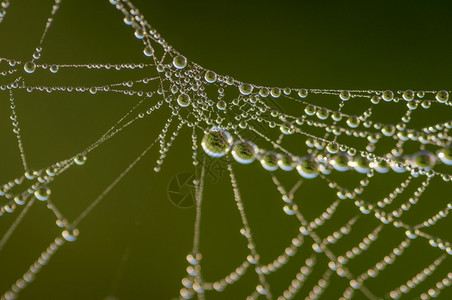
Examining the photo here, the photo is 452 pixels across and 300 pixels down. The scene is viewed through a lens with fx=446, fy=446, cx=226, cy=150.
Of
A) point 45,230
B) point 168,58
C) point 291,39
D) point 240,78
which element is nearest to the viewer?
point 168,58

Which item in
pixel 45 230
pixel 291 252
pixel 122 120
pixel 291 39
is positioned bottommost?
pixel 291 252

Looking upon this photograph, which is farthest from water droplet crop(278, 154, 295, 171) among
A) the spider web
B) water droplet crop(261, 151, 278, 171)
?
the spider web

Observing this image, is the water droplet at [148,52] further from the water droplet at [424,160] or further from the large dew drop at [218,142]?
the water droplet at [424,160]

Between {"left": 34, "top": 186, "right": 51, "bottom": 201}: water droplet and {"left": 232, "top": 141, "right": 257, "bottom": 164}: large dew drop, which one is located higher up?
{"left": 232, "top": 141, "right": 257, "bottom": 164}: large dew drop

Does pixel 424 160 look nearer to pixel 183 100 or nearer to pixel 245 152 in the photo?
pixel 245 152

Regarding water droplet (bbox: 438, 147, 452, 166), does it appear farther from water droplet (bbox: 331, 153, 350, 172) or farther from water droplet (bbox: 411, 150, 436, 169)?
water droplet (bbox: 331, 153, 350, 172)

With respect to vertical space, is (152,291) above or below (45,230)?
below

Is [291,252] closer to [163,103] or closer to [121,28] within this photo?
[163,103]

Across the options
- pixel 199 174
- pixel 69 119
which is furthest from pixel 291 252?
pixel 69 119
